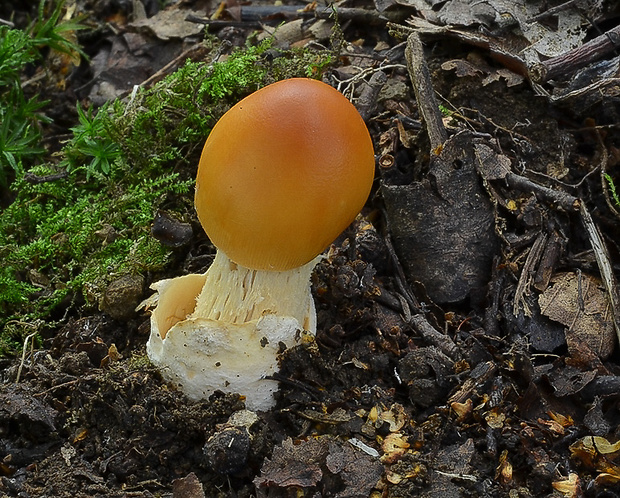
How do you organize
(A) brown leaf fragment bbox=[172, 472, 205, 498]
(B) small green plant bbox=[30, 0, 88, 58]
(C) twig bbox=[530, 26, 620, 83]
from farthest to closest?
(B) small green plant bbox=[30, 0, 88, 58], (C) twig bbox=[530, 26, 620, 83], (A) brown leaf fragment bbox=[172, 472, 205, 498]

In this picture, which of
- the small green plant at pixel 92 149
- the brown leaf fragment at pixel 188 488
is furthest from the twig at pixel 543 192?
the small green plant at pixel 92 149

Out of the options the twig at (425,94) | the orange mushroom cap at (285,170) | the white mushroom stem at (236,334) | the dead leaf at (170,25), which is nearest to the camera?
the orange mushroom cap at (285,170)

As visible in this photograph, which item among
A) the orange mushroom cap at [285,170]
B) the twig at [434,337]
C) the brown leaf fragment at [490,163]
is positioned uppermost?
the orange mushroom cap at [285,170]

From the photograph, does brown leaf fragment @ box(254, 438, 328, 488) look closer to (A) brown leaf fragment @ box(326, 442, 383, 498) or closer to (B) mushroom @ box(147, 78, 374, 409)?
(A) brown leaf fragment @ box(326, 442, 383, 498)

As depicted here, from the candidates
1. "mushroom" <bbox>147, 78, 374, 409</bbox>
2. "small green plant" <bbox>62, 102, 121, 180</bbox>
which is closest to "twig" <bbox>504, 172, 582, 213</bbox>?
"mushroom" <bbox>147, 78, 374, 409</bbox>

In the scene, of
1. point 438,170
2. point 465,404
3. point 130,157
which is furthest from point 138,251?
point 465,404

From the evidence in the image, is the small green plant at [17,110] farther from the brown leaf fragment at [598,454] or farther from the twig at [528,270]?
the brown leaf fragment at [598,454]
